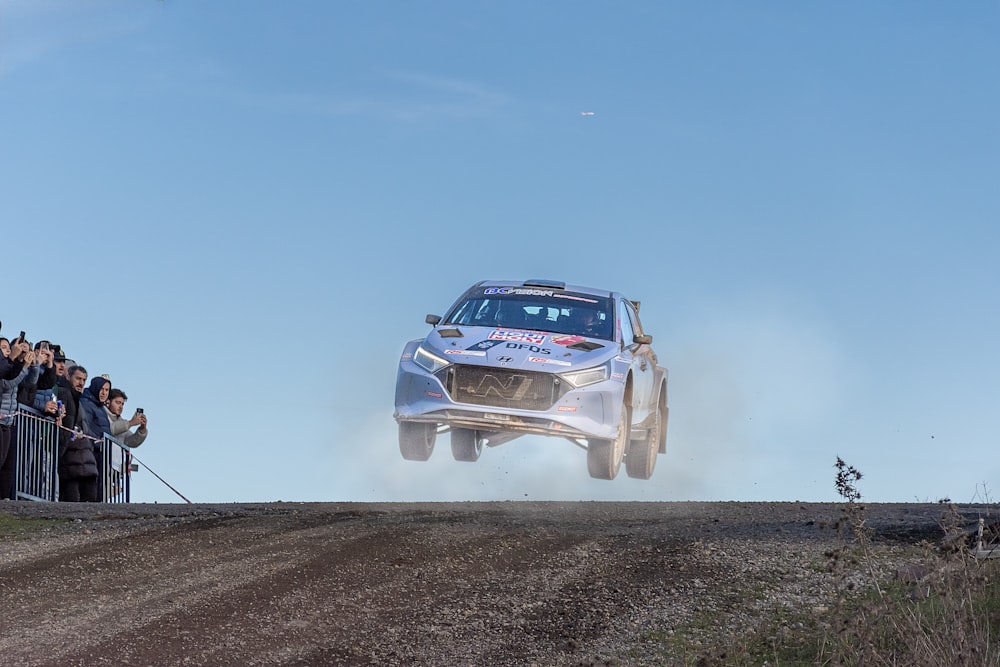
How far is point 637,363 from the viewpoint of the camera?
16.5 meters

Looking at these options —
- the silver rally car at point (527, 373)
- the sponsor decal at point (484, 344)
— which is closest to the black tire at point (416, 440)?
the silver rally car at point (527, 373)

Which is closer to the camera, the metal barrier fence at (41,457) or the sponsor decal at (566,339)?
the sponsor decal at (566,339)

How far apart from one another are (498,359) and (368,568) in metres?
5.01

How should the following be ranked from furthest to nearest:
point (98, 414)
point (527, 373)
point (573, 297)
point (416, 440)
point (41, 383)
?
point (98, 414) < point (41, 383) < point (573, 297) < point (416, 440) < point (527, 373)

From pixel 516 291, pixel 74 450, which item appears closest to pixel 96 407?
pixel 74 450

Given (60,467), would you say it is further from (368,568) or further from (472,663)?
(472,663)

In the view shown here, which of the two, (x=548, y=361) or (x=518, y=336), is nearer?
(x=548, y=361)

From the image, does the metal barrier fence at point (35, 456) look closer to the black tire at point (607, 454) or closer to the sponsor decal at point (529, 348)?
the sponsor decal at point (529, 348)

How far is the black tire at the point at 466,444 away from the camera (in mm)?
17000

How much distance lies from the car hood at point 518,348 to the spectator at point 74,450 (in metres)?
5.96

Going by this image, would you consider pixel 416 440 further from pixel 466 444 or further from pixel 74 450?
pixel 74 450

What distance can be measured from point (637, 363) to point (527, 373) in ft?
6.53

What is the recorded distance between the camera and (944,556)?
7.55m

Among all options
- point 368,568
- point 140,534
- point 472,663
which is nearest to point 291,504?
point 140,534
